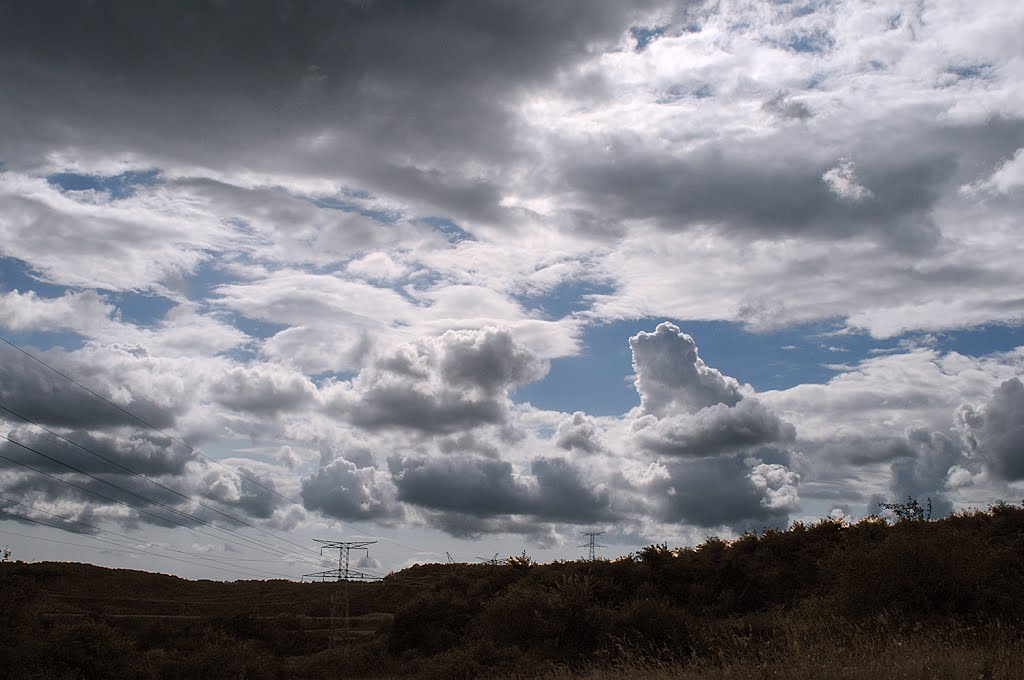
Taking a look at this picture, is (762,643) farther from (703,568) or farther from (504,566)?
(504,566)

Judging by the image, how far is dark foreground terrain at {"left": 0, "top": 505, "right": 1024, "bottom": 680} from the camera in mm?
19734

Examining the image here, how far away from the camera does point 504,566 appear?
54625 millimetres

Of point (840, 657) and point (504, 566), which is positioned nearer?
point (840, 657)

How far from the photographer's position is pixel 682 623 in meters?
31.2

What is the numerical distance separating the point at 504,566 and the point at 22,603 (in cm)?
2988

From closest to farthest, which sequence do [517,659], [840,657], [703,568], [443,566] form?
1. [840,657]
2. [517,659]
3. [703,568]
4. [443,566]

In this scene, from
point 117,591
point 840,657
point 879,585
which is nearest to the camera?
point 840,657

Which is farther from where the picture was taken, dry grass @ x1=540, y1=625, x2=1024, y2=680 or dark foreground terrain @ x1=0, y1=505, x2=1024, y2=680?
dark foreground terrain @ x1=0, y1=505, x2=1024, y2=680

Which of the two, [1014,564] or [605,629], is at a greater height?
[1014,564]

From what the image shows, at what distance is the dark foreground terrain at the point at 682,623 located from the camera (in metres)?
19.7

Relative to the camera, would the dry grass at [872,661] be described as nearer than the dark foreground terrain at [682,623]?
Yes

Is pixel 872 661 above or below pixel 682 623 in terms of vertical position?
above

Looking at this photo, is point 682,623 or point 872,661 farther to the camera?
point 682,623

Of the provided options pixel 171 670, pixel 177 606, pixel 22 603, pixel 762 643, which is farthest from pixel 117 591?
pixel 762 643
